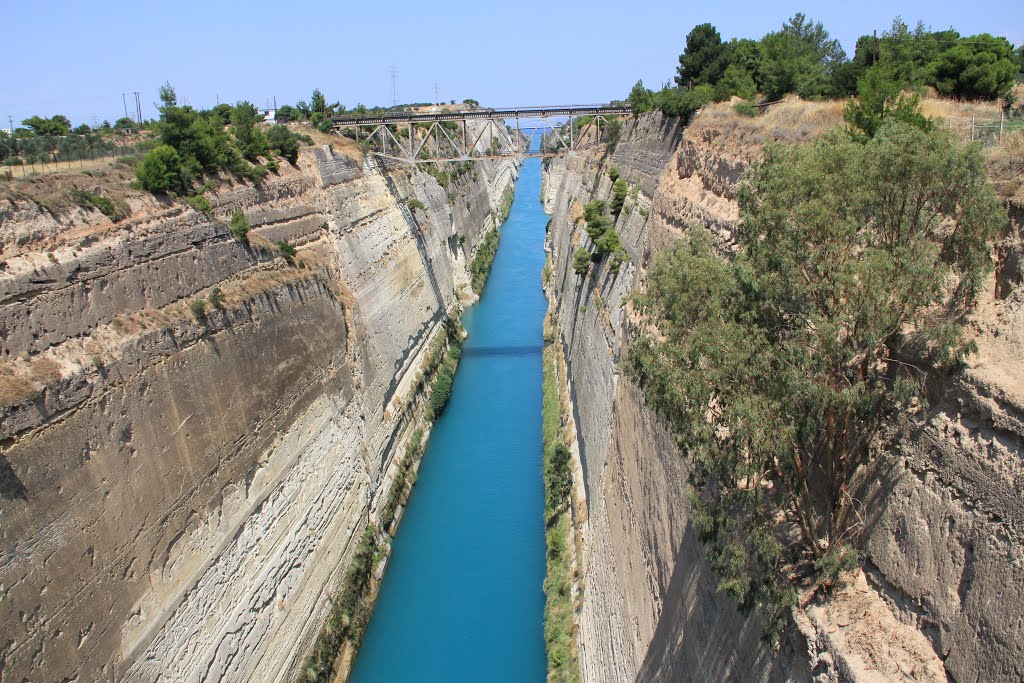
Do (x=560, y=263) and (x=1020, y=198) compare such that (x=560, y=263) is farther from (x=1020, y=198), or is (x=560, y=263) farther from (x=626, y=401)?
(x=1020, y=198)

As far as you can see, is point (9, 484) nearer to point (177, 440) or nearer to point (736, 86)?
point (177, 440)

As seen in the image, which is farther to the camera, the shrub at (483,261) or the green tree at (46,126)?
the shrub at (483,261)

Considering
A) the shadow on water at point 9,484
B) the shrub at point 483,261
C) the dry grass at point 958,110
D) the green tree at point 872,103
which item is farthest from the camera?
the shrub at point 483,261

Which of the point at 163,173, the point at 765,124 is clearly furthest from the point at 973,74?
the point at 163,173

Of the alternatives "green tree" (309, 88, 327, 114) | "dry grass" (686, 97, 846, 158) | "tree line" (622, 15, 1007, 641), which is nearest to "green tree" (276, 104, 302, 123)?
"green tree" (309, 88, 327, 114)

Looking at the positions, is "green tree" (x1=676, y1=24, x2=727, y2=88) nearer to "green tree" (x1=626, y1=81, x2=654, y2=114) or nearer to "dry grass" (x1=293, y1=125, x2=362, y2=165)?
"green tree" (x1=626, y1=81, x2=654, y2=114)

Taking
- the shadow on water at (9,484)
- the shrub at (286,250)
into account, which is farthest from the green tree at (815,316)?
the shrub at (286,250)

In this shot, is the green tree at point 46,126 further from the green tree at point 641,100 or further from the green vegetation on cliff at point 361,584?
the green tree at point 641,100
